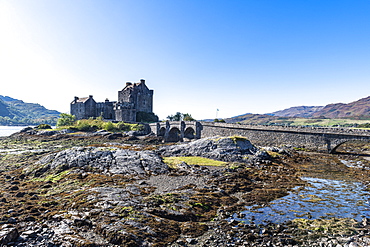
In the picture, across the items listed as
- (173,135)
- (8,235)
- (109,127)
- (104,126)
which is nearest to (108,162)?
(8,235)

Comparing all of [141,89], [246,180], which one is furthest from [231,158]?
[141,89]

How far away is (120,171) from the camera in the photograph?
77.8ft

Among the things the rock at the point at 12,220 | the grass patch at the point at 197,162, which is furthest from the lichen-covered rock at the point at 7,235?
the grass patch at the point at 197,162

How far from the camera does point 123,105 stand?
3450 inches

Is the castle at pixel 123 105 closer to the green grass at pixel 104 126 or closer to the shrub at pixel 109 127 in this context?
the green grass at pixel 104 126

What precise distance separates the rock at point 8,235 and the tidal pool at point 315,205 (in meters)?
12.2

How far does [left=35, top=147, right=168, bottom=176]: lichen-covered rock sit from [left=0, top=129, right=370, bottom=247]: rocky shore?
0.12 meters

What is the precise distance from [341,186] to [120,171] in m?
23.3

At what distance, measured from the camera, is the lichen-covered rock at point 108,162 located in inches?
958

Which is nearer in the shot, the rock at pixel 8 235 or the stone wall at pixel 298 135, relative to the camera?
the rock at pixel 8 235

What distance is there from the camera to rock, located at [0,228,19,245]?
9.70 metres

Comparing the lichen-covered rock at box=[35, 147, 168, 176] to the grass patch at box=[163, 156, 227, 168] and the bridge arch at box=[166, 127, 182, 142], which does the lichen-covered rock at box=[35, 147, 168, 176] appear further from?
the bridge arch at box=[166, 127, 182, 142]

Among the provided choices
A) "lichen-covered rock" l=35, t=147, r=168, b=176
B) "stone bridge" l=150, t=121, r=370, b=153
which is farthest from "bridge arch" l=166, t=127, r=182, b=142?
"lichen-covered rock" l=35, t=147, r=168, b=176

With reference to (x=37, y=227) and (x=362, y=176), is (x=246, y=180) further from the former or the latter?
(x=37, y=227)
